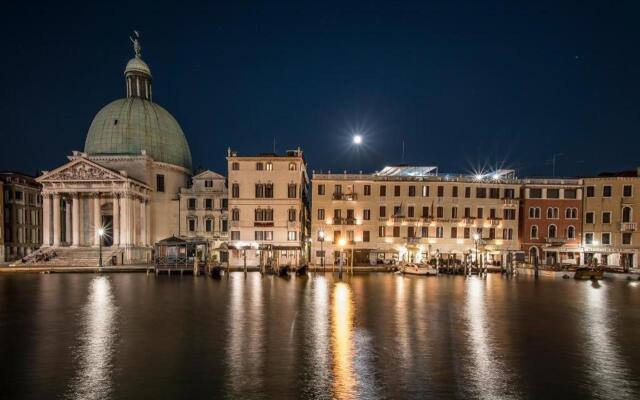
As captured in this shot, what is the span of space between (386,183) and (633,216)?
35.4 m

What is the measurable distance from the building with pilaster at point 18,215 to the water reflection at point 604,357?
7583 cm

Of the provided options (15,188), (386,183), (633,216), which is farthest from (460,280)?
(15,188)

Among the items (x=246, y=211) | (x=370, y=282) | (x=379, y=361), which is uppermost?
(x=246, y=211)

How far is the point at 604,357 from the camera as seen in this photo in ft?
48.1

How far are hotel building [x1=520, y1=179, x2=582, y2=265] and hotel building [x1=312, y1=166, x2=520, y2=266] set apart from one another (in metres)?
2.66

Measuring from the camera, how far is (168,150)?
200 feet

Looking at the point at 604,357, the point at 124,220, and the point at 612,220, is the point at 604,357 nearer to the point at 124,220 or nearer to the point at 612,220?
the point at 612,220

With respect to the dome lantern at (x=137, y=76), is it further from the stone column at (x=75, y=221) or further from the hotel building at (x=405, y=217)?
the hotel building at (x=405, y=217)

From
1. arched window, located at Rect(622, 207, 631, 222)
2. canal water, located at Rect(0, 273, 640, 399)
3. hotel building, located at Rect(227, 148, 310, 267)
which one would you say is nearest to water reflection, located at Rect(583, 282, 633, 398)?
canal water, located at Rect(0, 273, 640, 399)

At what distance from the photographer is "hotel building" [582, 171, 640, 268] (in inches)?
1993

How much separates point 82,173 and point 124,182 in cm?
621

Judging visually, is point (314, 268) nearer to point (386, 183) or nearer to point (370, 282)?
point (370, 282)

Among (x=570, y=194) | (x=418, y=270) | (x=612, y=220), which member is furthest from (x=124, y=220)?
(x=612, y=220)

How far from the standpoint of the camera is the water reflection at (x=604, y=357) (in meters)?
11.7
